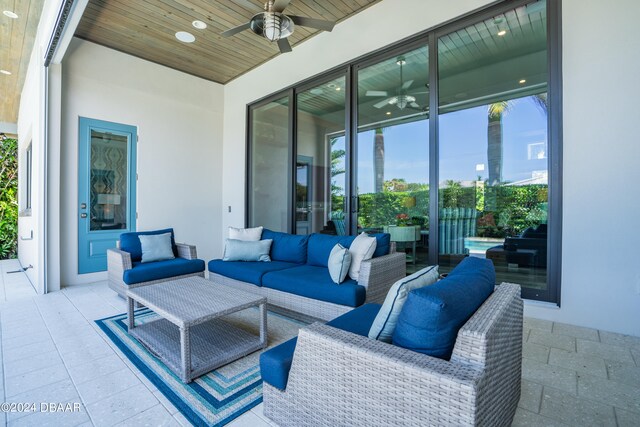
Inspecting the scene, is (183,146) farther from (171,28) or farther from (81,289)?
(81,289)

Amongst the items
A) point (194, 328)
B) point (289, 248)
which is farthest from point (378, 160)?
point (194, 328)

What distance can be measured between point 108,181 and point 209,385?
406cm

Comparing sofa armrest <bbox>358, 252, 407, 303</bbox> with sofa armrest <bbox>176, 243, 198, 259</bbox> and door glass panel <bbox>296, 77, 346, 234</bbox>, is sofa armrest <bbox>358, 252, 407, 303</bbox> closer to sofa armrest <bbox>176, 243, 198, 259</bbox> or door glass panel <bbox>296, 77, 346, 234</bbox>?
door glass panel <bbox>296, 77, 346, 234</bbox>

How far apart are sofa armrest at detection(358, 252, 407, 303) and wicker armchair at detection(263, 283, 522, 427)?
1174 millimetres

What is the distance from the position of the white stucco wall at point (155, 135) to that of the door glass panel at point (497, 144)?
421cm

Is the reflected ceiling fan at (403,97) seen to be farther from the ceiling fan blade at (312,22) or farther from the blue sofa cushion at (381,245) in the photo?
the blue sofa cushion at (381,245)

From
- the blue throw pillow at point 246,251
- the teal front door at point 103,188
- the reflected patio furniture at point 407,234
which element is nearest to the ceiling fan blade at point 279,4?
the blue throw pillow at point 246,251

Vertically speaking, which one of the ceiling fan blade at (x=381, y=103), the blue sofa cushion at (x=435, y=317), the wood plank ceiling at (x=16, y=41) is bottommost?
the blue sofa cushion at (x=435, y=317)

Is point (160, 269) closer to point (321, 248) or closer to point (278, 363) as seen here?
point (321, 248)

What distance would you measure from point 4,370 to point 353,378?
2.40 m

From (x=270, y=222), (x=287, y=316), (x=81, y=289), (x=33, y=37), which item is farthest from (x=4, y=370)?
(x=33, y=37)

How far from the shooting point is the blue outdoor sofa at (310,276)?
2.55 m

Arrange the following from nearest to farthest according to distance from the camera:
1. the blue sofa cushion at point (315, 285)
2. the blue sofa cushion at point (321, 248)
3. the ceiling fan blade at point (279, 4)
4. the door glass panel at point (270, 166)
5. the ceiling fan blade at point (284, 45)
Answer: the blue sofa cushion at point (315, 285)
the ceiling fan blade at point (279, 4)
the blue sofa cushion at point (321, 248)
the ceiling fan blade at point (284, 45)
the door glass panel at point (270, 166)

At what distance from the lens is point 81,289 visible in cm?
406
